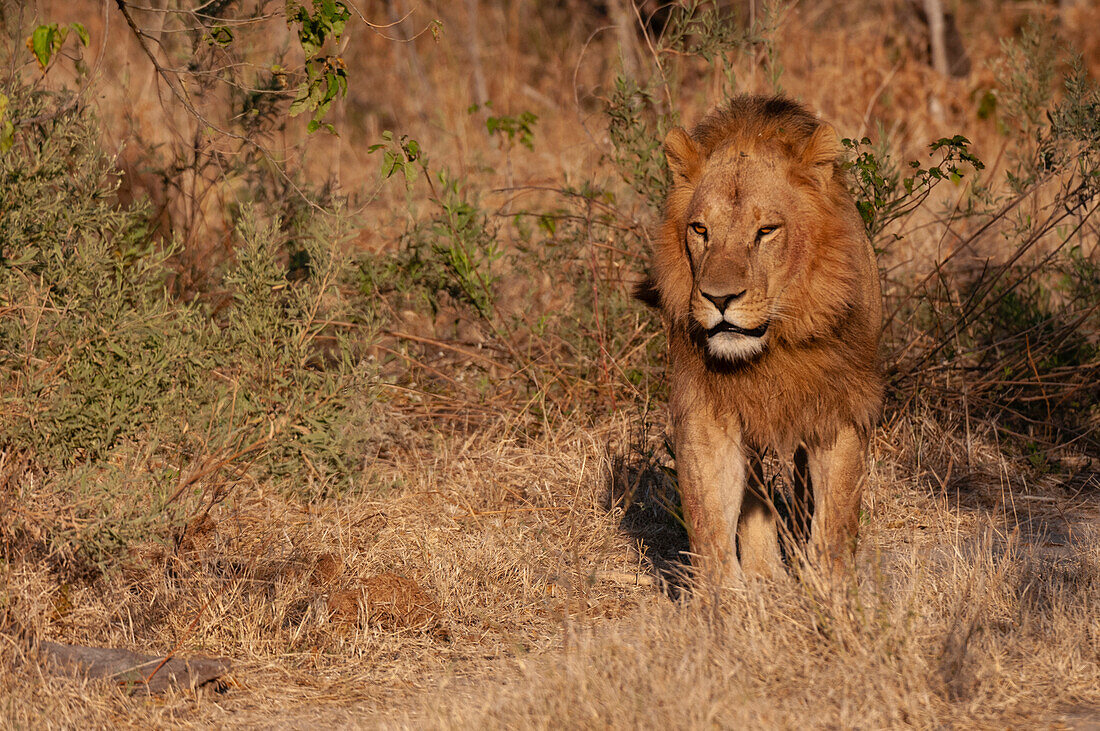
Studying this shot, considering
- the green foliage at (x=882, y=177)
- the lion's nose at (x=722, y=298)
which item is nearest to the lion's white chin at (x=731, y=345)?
the lion's nose at (x=722, y=298)

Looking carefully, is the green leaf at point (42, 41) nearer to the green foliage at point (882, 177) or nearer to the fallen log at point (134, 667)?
the fallen log at point (134, 667)

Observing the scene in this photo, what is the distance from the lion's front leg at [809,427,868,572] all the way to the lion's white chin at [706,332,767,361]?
2.02ft

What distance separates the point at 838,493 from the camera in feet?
14.1

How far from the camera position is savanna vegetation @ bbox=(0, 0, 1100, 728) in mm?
3619

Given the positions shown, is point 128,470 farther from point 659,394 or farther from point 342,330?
point 659,394

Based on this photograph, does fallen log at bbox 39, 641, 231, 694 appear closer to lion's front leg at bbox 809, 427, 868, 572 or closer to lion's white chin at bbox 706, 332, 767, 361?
lion's white chin at bbox 706, 332, 767, 361

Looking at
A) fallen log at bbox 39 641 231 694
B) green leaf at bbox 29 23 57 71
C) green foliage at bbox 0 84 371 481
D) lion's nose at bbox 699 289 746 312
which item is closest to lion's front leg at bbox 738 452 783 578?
lion's nose at bbox 699 289 746 312

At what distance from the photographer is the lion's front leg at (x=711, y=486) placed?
425 cm

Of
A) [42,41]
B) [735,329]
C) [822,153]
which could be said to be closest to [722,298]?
[735,329]

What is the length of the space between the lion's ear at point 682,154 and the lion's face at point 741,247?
68 mm

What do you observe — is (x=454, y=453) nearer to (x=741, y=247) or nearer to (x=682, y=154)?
(x=682, y=154)

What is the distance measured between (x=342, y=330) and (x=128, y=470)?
2.13 metres

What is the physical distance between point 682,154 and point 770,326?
75cm

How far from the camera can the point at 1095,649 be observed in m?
3.75
